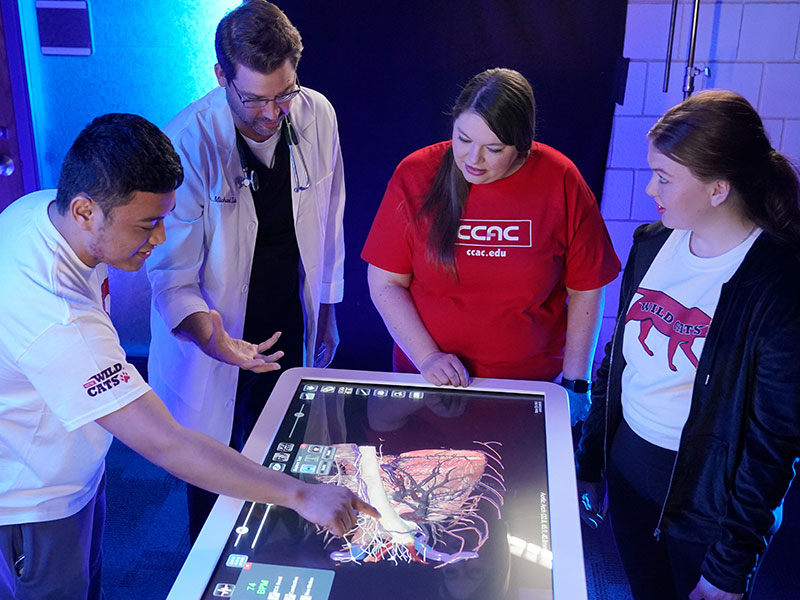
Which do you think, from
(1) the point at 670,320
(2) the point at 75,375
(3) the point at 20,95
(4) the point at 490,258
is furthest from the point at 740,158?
(3) the point at 20,95

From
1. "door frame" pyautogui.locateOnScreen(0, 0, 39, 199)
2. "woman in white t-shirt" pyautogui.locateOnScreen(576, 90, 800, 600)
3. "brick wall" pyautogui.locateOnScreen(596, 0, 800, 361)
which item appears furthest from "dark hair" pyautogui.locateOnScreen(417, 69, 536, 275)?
"door frame" pyautogui.locateOnScreen(0, 0, 39, 199)

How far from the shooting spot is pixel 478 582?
104 centimetres

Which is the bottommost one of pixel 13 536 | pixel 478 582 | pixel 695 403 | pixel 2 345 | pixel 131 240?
pixel 13 536

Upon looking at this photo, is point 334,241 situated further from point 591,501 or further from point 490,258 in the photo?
point 591,501

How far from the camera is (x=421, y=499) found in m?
1.22

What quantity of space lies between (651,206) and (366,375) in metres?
1.92

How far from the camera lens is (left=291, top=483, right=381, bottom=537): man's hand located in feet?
3.71

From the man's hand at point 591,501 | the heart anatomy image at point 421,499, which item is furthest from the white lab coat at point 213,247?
the man's hand at point 591,501

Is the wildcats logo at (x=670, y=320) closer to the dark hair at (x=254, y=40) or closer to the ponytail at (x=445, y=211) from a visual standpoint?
the ponytail at (x=445, y=211)

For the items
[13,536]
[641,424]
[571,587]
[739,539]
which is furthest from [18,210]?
[739,539]

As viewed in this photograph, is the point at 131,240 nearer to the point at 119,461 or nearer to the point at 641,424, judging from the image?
the point at 641,424

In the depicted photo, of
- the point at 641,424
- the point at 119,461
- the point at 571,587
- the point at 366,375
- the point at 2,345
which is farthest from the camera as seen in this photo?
the point at 119,461

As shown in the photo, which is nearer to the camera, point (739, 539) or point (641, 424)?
point (739, 539)

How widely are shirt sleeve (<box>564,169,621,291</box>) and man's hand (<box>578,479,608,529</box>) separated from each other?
1.50 feet
